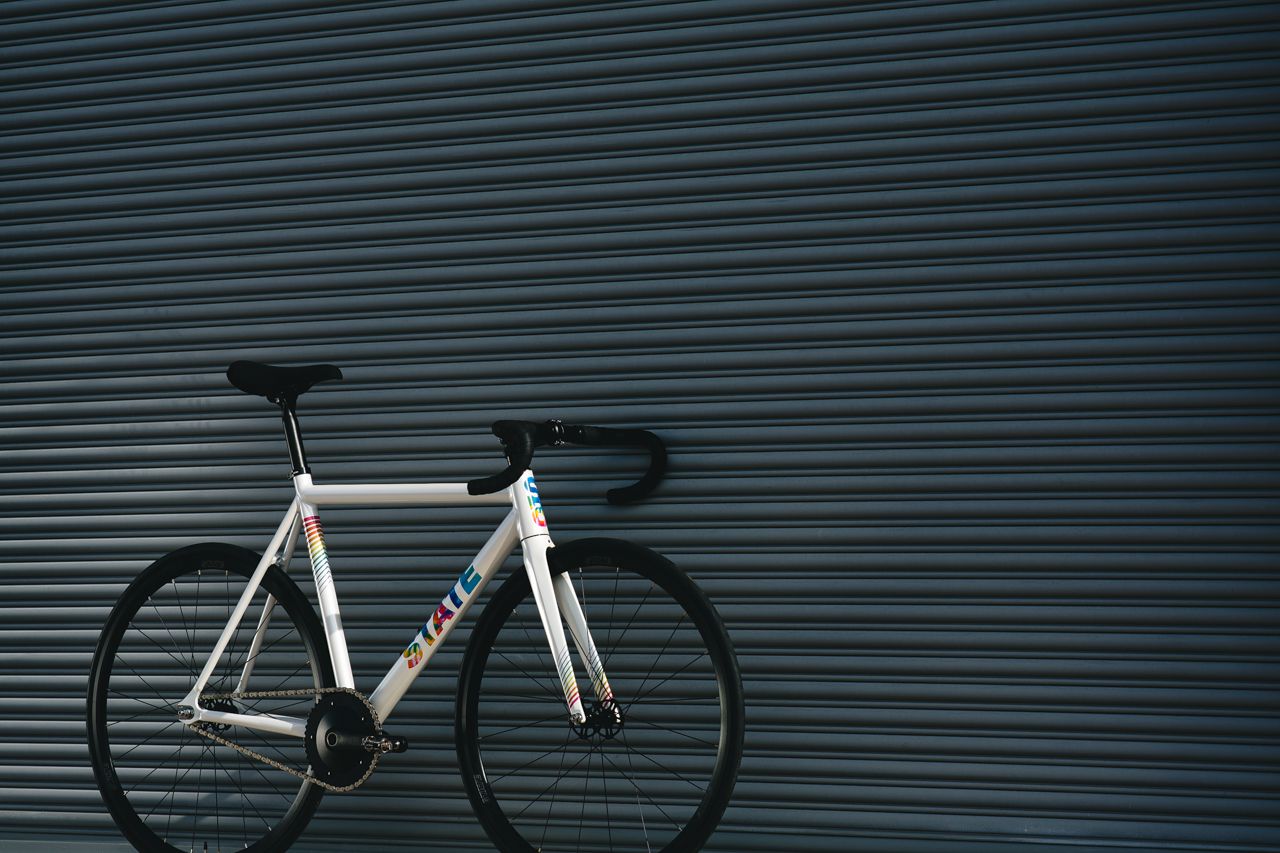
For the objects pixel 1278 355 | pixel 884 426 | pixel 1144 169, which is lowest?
pixel 884 426

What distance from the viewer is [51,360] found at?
3.96 metres

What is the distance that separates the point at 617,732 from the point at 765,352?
4.18 ft

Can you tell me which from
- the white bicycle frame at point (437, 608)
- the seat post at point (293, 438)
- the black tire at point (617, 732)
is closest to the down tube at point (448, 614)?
the white bicycle frame at point (437, 608)

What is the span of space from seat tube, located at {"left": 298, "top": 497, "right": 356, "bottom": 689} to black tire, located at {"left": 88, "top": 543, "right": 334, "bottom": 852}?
261 mm

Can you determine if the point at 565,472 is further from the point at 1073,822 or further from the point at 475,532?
the point at 1073,822

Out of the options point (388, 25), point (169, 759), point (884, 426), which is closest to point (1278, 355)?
point (884, 426)

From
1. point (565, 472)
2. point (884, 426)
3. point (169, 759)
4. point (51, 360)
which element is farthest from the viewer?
point (51, 360)

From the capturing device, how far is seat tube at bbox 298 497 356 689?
3105mm

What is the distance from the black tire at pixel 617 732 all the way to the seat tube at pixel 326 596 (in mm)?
469

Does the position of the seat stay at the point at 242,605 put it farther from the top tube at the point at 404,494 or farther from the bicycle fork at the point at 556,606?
the bicycle fork at the point at 556,606

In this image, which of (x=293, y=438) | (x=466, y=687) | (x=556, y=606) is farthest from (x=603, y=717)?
(x=293, y=438)

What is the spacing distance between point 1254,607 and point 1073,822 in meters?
0.80

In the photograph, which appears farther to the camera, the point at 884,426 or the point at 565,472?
the point at 565,472

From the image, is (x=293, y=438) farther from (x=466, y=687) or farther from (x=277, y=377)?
(x=466, y=687)
